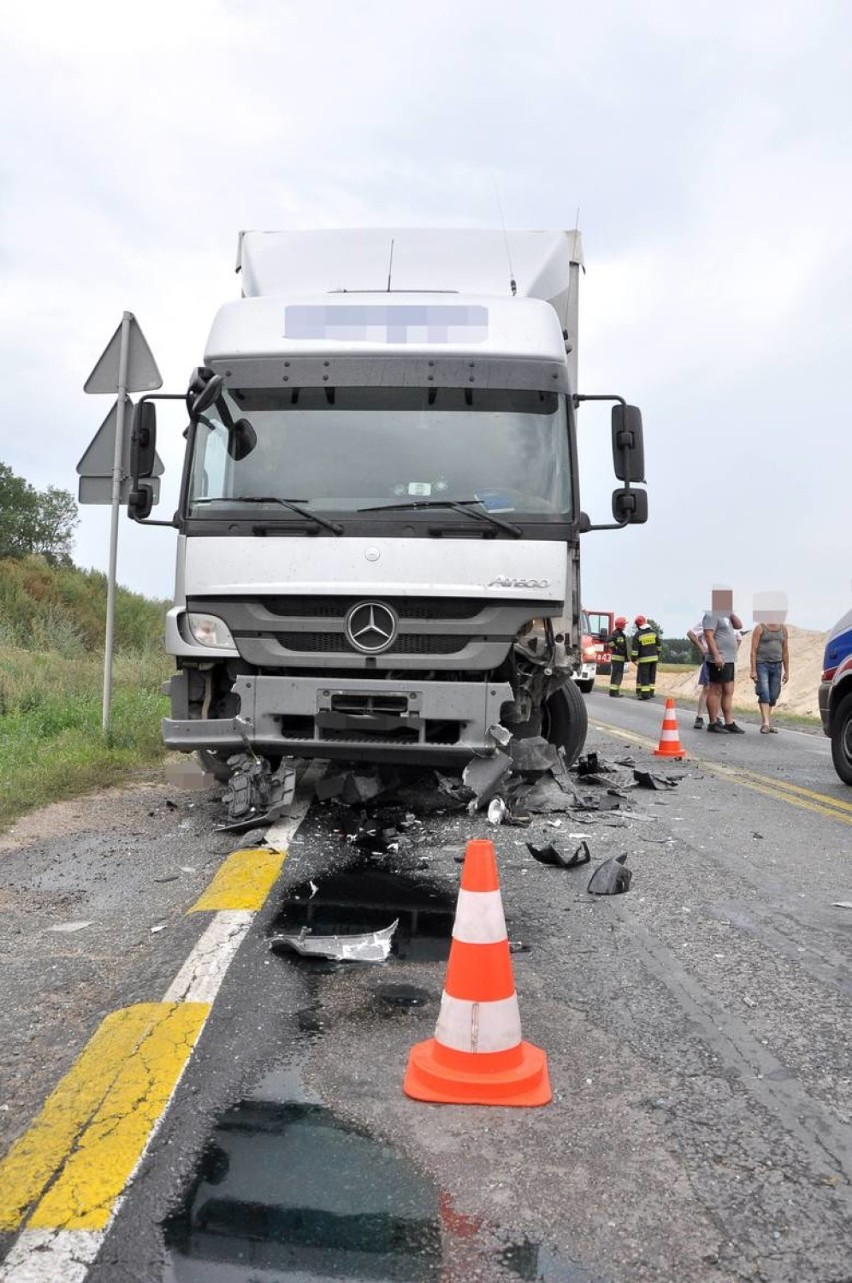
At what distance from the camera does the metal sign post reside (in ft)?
29.7

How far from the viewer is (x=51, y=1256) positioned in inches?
76.8

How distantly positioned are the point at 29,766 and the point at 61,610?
1625 centimetres

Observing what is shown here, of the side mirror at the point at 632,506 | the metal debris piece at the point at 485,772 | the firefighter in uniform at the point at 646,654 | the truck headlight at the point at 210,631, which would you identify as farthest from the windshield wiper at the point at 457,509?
the firefighter in uniform at the point at 646,654

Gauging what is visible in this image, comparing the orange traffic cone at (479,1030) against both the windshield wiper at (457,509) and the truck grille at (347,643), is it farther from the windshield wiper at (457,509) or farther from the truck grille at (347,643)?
the windshield wiper at (457,509)

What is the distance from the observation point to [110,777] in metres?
7.77

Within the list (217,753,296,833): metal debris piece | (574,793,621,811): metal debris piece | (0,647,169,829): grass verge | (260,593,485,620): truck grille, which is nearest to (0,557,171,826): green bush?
(0,647,169,829): grass verge

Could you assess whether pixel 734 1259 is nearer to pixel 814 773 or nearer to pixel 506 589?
pixel 506 589

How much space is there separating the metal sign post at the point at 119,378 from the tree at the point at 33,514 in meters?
43.1

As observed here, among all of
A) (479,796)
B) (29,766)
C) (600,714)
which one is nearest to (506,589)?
(479,796)

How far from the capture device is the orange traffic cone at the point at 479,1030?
267cm

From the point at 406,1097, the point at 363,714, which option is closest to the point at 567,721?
the point at 363,714

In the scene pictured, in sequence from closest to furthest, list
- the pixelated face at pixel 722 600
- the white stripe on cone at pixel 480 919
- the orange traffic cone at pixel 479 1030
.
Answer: the orange traffic cone at pixel 479 1030
the white stripe on cone at pixel 480 919
the pixelated face at pixel 722 600

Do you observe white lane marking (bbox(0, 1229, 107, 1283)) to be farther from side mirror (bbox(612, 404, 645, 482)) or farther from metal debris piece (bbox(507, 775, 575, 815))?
side mirror (bbox(612, 404, 645, 482))

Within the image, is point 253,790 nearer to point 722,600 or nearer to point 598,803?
point 598,803
